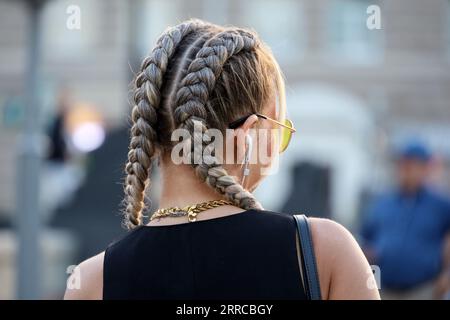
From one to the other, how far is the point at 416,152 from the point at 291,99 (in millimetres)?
11451

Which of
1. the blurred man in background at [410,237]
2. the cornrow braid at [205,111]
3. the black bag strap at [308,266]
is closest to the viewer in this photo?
the black bag strap at [308,266]

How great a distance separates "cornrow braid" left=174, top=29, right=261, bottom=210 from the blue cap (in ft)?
16.9

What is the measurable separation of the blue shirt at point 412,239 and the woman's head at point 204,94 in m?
4.38

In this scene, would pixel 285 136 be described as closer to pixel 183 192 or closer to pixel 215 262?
pixel 183 192

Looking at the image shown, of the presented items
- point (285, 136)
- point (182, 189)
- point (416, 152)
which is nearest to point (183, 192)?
point (182, 189)

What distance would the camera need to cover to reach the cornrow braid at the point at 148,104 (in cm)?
236

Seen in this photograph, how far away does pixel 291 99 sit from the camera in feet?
61.7

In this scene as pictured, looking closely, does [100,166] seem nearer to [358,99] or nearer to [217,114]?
[217,114]

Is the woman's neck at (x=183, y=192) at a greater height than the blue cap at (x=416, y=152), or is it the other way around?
the woman's neck at (x=183, y=192)

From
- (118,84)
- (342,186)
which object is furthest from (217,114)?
(118,84)

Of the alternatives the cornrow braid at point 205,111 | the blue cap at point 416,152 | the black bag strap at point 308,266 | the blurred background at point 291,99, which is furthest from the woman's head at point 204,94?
the blurred background at point 291,99

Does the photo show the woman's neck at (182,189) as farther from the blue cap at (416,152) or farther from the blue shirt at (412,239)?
the blue cap at (416,152)

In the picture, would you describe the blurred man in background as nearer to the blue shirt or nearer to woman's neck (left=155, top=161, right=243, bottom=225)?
the blue shirt

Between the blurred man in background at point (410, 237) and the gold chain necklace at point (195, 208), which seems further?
the blurred man in background at point (410, 237)
